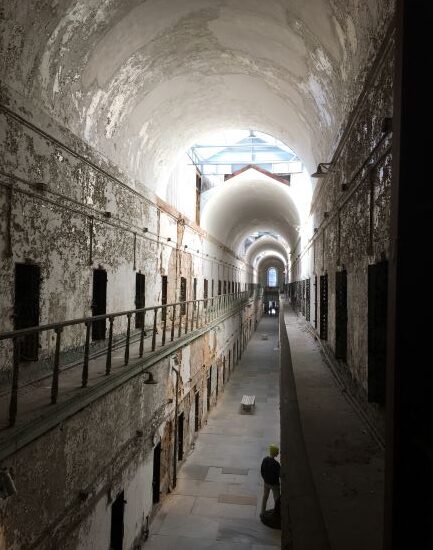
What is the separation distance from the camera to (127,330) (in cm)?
659

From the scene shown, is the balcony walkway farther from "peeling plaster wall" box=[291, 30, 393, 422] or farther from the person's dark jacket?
the person's dark jacket

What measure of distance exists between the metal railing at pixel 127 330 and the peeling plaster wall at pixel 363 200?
2.97 m

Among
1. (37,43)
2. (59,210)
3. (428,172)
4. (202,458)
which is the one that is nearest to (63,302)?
(59,210)

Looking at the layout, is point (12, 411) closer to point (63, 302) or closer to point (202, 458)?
point (63, 302)

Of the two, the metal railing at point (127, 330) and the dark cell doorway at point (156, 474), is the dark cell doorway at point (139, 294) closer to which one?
the metal railing at point (127, 330)

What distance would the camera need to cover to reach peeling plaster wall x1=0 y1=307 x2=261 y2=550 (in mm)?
4238

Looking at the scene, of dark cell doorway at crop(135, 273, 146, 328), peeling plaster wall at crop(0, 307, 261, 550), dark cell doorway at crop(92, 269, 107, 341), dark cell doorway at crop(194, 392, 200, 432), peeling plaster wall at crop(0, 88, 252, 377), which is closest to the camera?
peeling plaster wall at crop(0, 307, 261, 550)

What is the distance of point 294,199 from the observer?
17000 mm

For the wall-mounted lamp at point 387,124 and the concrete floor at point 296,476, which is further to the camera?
the wall-mounted lamp at point 387,124

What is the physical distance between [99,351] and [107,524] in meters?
2.71

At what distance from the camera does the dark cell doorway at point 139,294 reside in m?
9.95

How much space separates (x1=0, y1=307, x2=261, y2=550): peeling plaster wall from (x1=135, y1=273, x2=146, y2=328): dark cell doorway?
1.15 metres

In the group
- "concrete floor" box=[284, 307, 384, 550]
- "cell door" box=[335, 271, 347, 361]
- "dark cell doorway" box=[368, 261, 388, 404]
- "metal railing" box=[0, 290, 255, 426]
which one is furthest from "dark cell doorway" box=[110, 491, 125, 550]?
"dark cell doorway" box=[368, 261, 388, 404]

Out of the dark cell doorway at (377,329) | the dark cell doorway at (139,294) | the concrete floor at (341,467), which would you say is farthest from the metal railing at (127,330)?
the dark cell doorway at (377,329)
